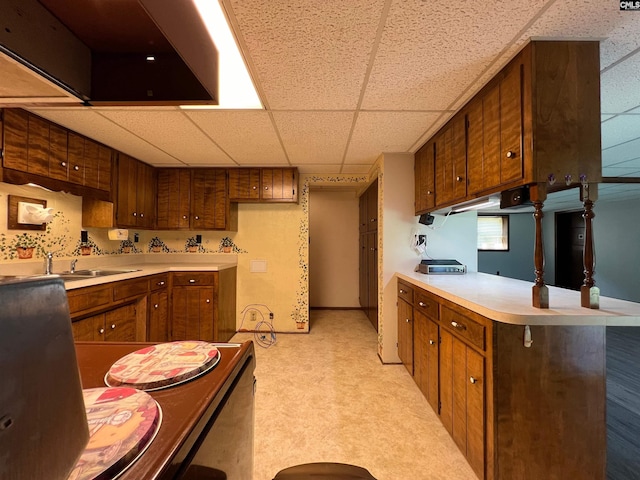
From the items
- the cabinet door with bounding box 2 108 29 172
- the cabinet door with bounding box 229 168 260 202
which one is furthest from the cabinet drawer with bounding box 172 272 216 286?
the cabinet door with bounding box 2 108 29 172

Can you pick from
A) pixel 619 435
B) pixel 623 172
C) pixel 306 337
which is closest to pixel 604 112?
pixel 619 435

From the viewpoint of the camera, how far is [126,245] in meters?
Result: 3.27

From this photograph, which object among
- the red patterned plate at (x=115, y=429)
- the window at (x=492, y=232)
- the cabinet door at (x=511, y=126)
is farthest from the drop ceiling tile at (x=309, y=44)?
the window at (x=492, y=232)

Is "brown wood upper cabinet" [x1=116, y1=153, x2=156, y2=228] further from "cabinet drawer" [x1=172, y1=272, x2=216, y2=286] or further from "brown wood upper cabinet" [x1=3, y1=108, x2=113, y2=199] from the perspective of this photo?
"cabinet drawer" [x1=172, y1=272, x2=216, y2=286]

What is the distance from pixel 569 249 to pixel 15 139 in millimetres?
9155

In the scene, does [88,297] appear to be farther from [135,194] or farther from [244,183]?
[244,183]

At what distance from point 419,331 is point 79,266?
3.25 m

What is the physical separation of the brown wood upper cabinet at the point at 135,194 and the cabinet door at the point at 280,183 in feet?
4.49

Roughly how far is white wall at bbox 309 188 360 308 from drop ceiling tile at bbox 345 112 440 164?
210 centimetres

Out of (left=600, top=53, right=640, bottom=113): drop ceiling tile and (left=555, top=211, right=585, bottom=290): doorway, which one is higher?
(left=600, top=53, right=640, bottom=113): drop ceiling tile

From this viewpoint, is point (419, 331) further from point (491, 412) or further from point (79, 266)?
point (79, 266)

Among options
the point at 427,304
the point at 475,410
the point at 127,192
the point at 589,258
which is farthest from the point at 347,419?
the point at 127,192

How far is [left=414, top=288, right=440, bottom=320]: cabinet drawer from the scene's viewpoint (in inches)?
71.9

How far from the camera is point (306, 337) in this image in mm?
3410
